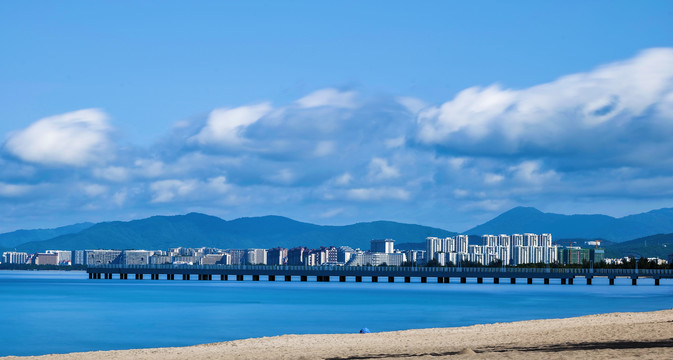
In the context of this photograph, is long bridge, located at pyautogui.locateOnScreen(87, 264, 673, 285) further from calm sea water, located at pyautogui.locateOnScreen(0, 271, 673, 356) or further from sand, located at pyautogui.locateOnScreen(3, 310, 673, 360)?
sand, located at pyautogui.locateOnScreen(3, 310, 673, 360)

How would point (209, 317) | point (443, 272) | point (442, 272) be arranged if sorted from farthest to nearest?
1. point (442, 272)
2. point (443, 272)
3. point (209, 317)

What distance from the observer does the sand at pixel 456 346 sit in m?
26.3

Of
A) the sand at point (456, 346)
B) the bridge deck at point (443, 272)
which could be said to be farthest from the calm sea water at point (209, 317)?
the bridge deck at point (443, 272)

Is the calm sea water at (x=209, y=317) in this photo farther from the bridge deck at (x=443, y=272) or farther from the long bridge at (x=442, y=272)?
the long bridge at (x=442, y=272)

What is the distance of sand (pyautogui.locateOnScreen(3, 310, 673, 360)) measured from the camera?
26344 mm

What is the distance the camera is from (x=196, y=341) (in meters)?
48.0

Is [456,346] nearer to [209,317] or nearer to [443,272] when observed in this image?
[209,317]

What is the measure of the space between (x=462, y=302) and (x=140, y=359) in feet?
196

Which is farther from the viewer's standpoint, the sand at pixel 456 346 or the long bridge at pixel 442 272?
the long bridge at pixel 442 272

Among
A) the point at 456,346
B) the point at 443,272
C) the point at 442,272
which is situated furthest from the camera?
the point at 442,272

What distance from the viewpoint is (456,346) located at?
101 ft

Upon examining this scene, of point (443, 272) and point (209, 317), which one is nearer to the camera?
point (209, 317)

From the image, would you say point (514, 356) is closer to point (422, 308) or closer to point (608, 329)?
point (608, 329)

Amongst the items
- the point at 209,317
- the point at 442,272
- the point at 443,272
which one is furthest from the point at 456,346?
the point at 442,272
